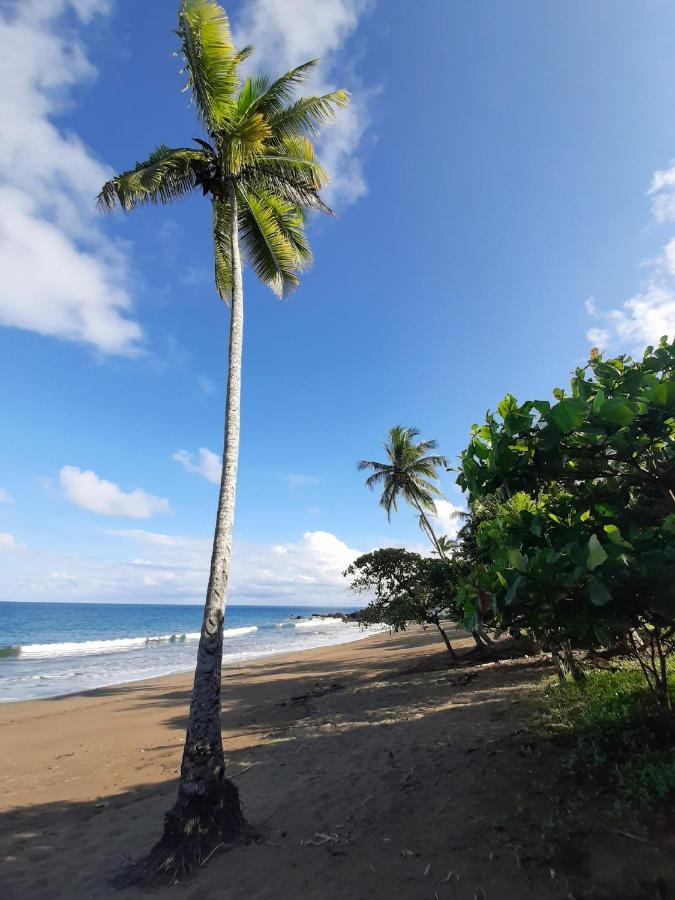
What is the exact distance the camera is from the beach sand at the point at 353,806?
3.68m

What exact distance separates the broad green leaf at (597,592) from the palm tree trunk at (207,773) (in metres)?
3.93

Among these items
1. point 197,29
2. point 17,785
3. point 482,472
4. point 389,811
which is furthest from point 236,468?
point 17,785

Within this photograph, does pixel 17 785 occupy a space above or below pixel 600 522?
below

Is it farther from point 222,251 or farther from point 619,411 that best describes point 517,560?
point 222,251

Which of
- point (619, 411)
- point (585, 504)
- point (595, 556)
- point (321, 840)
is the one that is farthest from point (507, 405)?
point (321, 840)

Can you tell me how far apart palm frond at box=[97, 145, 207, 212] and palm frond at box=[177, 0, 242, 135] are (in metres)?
0.73

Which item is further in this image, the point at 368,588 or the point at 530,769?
the point at 368,588

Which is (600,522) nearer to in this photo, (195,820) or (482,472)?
(482,472)

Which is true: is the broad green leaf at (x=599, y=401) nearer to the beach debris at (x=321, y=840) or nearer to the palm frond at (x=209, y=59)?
the beach debris at (x=321, y=840)

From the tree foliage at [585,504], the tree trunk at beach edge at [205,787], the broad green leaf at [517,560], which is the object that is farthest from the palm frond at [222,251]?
the broad green leaf at [517,560]

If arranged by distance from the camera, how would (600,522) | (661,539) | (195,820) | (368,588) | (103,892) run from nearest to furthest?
(661,539) < (600,522) < (103,892) < (195,820) < (368,588)

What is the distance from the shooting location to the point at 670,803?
12.7 feet

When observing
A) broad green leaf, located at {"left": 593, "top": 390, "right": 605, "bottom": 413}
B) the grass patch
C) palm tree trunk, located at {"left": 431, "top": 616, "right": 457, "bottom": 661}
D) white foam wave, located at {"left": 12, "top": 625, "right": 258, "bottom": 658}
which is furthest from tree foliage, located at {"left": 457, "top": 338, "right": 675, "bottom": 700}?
white foam wave, located at {"left": 12, "top": 625, "right": 258, "bottom": 658}

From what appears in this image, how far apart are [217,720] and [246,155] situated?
7761mm
